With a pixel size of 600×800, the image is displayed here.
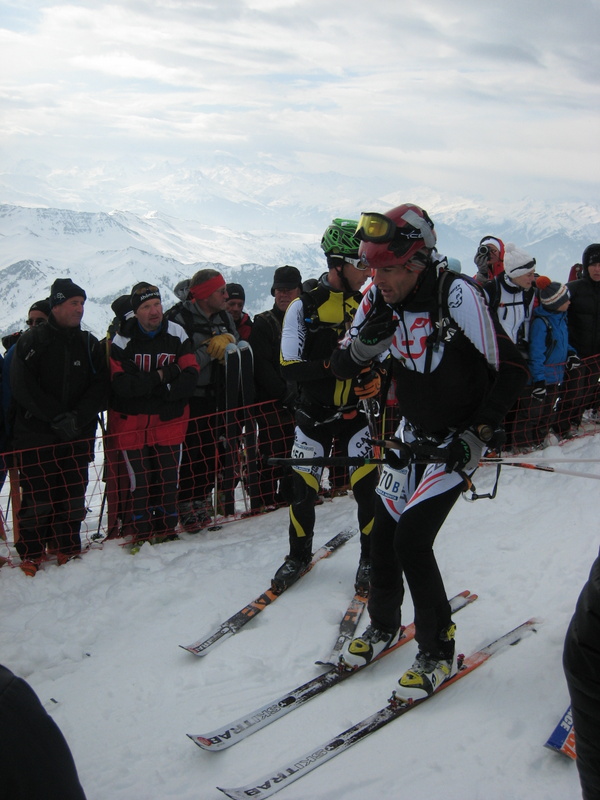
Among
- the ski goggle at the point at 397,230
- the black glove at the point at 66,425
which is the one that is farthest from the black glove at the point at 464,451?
the black glove at the point at 66,425

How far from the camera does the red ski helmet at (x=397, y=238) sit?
10.9ft

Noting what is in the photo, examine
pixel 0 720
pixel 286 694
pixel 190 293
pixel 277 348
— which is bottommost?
pixel 286 694

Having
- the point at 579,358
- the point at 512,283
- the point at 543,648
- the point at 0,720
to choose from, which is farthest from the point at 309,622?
the point at 579,358

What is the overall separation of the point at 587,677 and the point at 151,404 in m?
4.77

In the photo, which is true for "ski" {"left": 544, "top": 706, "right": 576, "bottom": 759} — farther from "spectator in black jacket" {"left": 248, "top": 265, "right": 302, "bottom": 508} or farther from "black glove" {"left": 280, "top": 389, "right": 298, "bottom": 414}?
"black glove" {"left": 280, "top": 389, "right": 298, "bottom": 414}

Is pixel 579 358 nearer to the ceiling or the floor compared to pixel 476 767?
nearer to the ceiling

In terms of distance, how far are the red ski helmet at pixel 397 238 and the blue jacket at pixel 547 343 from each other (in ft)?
14.6

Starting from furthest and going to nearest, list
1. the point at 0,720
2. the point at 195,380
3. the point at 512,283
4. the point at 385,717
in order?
1. the point at 512,283
2. the point at 195,380
3. the point at 385,717
4. the point at 0,720

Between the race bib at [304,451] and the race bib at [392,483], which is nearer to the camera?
the race bib at [392,483]

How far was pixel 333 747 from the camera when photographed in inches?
125

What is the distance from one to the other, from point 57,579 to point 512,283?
5.41 m

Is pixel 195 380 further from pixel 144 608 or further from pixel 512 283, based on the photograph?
pixel 512 283

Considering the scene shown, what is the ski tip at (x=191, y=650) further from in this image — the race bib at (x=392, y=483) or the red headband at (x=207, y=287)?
the red headband at (x=207, y=287)

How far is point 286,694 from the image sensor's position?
3.70 m
